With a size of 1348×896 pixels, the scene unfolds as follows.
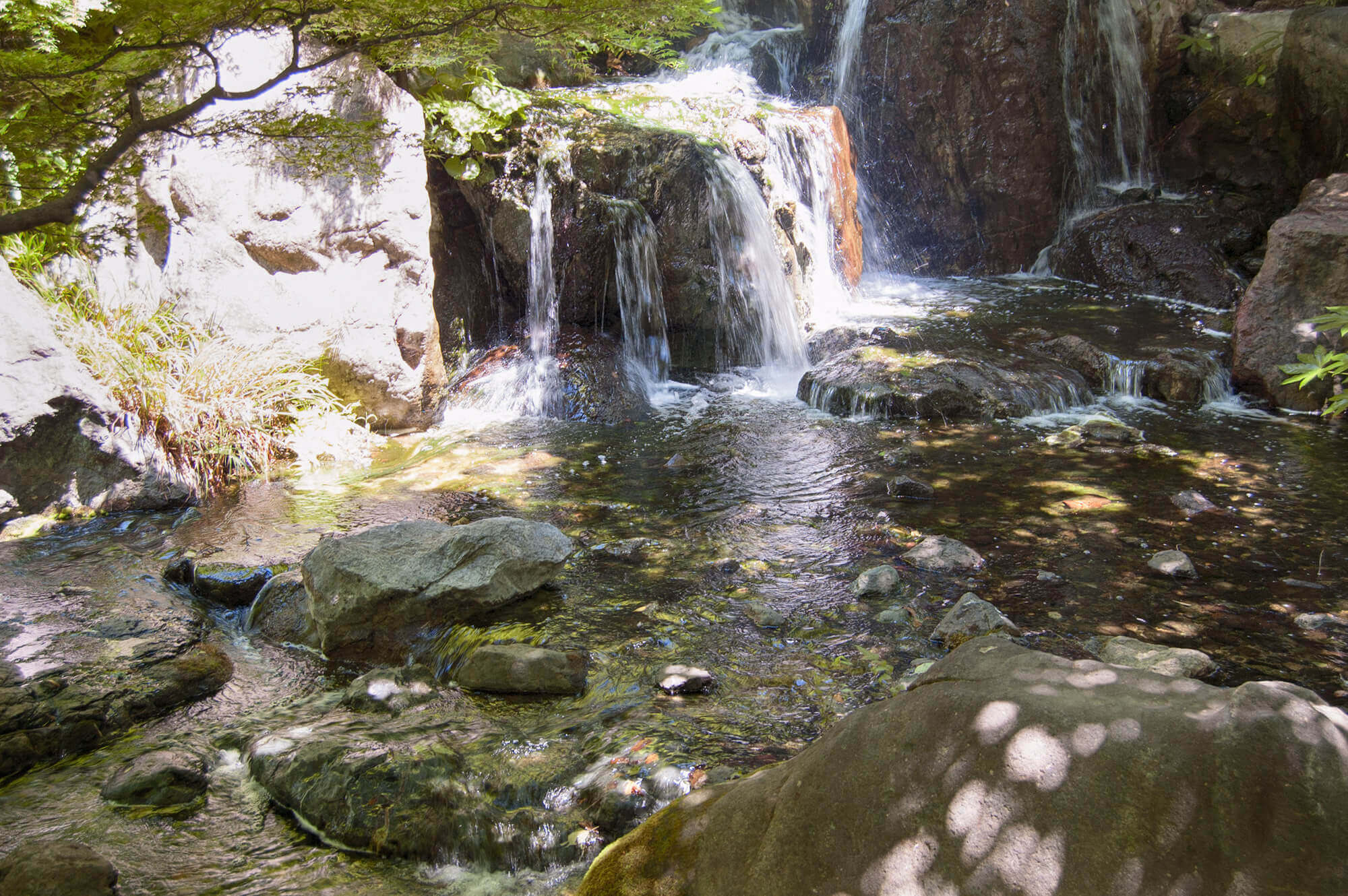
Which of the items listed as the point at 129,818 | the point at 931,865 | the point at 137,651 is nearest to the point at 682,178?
the point at 137,651

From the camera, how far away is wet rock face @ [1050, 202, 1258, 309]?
34.5ft

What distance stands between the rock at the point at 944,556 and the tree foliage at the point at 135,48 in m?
3.17

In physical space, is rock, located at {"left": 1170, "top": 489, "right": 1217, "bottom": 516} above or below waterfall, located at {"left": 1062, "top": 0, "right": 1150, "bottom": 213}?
below

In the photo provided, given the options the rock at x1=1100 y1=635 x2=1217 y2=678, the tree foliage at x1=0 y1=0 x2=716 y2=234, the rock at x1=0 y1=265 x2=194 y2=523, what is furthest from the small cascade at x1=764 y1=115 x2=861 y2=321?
the rock at x1=1100 y1=635 x2=1217 y2=678

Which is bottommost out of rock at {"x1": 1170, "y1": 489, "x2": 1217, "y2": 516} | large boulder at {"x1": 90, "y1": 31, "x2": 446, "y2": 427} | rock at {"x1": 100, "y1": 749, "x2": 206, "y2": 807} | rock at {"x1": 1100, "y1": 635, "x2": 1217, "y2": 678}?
rock at {"x1": 1170, "y1": 489, "x2": 1217, "y2": 516}

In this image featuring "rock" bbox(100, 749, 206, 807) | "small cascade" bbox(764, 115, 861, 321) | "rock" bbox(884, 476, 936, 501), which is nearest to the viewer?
"rock" bbox(100, 749, 206, 807)

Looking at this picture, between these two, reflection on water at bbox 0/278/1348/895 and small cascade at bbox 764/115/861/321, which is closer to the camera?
reflection on water at bbox 0/278/1348/895

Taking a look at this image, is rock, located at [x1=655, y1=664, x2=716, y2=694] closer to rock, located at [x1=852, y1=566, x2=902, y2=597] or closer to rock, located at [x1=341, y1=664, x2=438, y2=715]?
rock, located at [x1=341, y1=664, x2=438, y2=715]

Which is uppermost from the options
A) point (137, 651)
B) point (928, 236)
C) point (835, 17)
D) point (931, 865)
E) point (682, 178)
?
point (835, 17)

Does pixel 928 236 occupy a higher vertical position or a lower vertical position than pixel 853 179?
lower

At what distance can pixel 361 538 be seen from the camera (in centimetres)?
448

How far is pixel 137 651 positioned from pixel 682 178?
733cm

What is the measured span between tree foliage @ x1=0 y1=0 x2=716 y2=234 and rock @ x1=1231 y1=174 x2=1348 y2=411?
607 cm

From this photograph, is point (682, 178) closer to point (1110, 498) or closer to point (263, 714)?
point (1110, 498)
